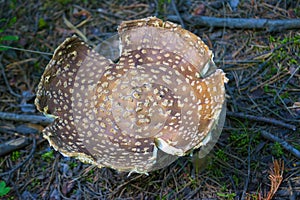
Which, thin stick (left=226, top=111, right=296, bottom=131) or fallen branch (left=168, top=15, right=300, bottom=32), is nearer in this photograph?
thin stick (left=226, top=111, right=296, bottom=131)

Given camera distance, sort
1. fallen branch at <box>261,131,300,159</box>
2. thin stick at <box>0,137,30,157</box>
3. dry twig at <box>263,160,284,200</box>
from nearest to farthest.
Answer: dry twig at <box>263,160,284,200</box>
fallen branch at <box>261,131,300,159</box>
thin stick at <box>0,137,30,157</box>

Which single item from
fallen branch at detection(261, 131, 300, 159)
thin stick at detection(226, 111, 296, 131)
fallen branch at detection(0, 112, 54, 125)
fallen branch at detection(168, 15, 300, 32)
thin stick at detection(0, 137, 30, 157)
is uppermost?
fallen branch at detection(168, 15, 300, 32)

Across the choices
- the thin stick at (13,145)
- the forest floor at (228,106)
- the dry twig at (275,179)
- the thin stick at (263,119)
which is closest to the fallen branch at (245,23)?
the forest floor at (228,106)

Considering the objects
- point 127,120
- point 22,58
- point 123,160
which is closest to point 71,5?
point 22,58

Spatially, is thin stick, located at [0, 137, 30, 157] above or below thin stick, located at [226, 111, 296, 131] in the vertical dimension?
below

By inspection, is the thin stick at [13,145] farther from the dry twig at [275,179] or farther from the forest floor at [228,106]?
the dry twig at [275,179]

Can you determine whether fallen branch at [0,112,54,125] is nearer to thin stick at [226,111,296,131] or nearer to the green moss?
thin stick at [226,111,296,131]

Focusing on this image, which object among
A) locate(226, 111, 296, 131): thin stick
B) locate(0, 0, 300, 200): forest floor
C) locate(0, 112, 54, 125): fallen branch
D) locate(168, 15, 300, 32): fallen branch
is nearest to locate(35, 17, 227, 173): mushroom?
locate(0, 0, 300, 200): forest floor
